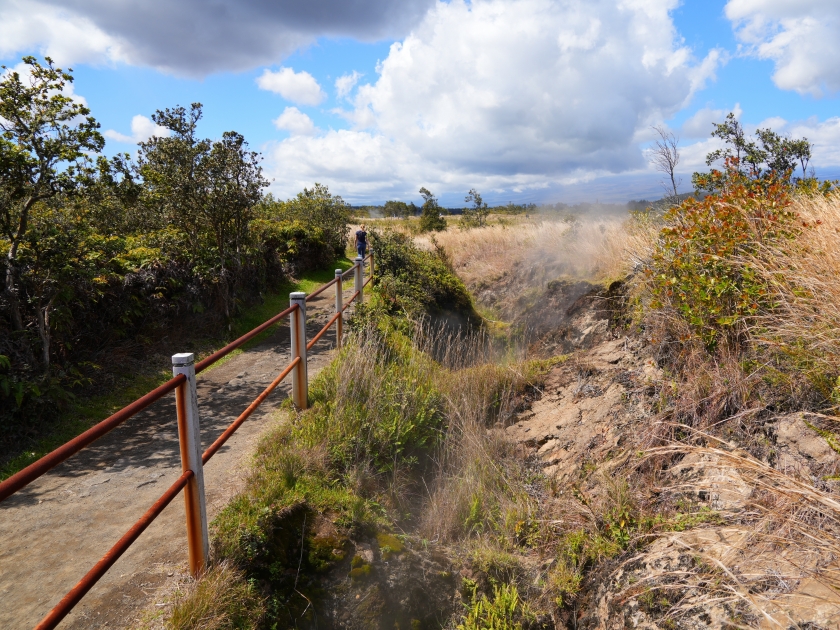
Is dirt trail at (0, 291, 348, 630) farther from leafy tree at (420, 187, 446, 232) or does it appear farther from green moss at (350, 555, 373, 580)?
leafy tree at (420, 187, 446, 232)

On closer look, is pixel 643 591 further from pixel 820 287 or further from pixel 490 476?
pixel 820 287

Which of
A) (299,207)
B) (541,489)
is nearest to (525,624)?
(541,489)

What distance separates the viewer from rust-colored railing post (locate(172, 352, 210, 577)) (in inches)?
103

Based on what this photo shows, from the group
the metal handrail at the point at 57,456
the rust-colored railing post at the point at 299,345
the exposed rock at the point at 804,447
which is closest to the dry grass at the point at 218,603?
the metal handrail at the point at 57,456

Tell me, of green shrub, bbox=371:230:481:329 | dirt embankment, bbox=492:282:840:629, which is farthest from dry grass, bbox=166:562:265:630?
green shrub, bbox=371:230:481:329

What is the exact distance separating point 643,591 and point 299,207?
17736mm

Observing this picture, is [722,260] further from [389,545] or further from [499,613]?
[389,545]

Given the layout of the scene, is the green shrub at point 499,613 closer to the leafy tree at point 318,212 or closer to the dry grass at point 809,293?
the dry grass at point 809,293

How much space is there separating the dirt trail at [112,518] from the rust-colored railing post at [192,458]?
0.28m

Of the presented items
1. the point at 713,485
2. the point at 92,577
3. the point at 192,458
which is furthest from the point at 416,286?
the point at 92,577

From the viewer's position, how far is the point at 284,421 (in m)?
5.15

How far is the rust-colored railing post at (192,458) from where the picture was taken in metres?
2.61

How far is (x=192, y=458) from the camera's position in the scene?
9.05 feet

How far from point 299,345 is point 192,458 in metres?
2.09
